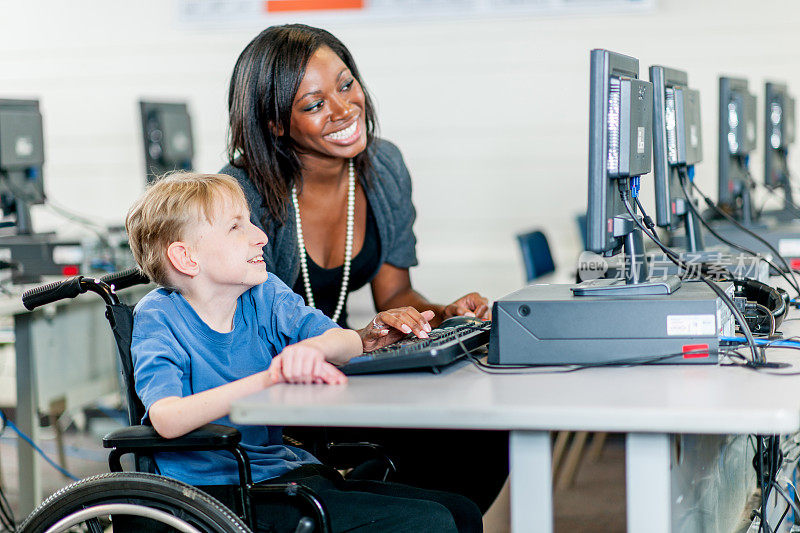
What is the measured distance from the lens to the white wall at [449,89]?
4090mm

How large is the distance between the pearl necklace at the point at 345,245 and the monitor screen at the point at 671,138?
0.64 meters

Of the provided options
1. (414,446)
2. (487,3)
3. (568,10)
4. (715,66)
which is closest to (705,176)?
(715,66)

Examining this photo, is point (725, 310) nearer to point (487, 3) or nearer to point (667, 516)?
point (667, 516)

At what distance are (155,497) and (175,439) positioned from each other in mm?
84

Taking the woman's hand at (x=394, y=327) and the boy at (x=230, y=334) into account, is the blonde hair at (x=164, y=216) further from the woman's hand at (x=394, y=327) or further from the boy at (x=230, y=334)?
the woman's hand at (x=394, y=327)

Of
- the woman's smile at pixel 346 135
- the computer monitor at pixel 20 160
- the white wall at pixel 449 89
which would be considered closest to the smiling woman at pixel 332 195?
the woman's smile at pixel 346 135

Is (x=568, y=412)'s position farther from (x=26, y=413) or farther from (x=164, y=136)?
(x=164, y=136)

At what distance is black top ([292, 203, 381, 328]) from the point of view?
2.05 metres

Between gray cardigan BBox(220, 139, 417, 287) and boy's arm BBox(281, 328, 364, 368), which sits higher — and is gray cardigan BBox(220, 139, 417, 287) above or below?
above

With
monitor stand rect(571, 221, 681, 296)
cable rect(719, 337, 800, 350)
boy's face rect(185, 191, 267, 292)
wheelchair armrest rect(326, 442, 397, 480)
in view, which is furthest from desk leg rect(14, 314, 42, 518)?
cable rect(719, 337, 800, 350)

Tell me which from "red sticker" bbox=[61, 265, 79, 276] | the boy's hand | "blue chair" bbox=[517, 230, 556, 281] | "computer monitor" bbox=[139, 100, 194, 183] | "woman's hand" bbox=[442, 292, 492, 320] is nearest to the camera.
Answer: the boy's hand

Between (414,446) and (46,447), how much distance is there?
91.5 inches

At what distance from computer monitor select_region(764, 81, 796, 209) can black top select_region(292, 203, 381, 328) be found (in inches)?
60.8

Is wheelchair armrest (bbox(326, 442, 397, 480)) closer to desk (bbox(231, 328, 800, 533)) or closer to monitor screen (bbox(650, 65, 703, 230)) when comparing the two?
desk (bbox(231, 328, 800, 533))
